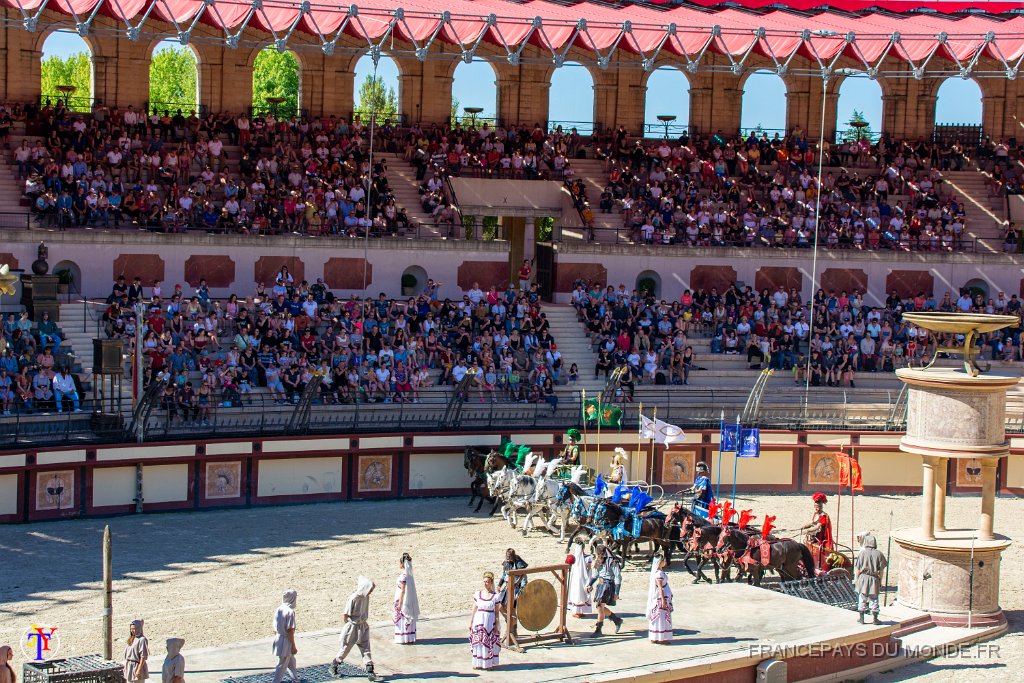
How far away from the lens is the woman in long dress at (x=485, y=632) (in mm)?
20812

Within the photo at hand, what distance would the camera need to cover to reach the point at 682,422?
120 feet

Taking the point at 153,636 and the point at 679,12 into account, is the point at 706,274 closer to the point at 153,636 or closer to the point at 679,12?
the point at 679,12

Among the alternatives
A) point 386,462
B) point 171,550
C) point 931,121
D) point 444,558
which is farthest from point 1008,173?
point 171,550

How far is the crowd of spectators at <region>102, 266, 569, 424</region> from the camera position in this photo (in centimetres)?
3475

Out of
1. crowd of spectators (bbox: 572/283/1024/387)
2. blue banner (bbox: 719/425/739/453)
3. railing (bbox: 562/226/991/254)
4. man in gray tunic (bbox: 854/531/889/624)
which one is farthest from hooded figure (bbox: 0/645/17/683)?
railing (bbox: 562/226/991/254)

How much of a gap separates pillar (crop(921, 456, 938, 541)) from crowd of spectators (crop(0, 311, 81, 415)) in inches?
681

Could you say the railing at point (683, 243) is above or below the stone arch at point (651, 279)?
above

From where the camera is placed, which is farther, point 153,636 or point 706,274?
point 706,274

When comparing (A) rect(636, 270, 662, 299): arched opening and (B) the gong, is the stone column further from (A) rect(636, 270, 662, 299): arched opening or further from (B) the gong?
(A) rect(636, 270, 662, 299): arched opening

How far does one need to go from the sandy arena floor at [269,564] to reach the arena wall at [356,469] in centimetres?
55

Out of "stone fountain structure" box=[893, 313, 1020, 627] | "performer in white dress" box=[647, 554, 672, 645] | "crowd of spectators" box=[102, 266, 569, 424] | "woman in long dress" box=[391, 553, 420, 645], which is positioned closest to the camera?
"woman in long dress" box=[391, 553, 420, 645]

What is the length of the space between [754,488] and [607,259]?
1139cm

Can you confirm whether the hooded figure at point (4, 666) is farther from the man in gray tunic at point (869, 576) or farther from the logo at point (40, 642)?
the man in gray tunic at point (869, 576)

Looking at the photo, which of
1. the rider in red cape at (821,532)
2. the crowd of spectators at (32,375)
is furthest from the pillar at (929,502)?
the crowd of spectators at (32,375)
